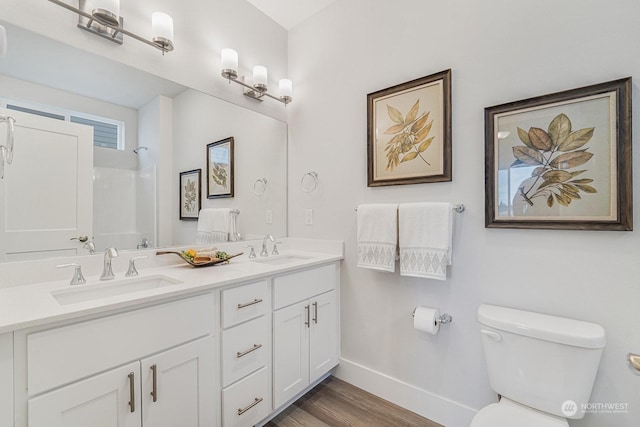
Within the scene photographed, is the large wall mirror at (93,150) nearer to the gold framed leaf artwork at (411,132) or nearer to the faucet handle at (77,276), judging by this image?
the faucet handle at (77,276)

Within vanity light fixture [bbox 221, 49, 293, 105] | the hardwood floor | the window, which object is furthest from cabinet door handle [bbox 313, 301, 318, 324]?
vanity light fixture [bbox 221, 49, 293, 105]

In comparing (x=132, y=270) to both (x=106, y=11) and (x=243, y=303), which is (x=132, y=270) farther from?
(x=106, y=11)

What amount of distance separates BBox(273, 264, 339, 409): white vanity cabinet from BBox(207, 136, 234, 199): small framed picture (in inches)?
30.4

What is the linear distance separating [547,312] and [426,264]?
1.80 ft

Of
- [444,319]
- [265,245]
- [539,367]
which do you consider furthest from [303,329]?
[539,367]

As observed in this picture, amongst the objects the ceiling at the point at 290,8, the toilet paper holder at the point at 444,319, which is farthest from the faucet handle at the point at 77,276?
the ceiling at the point at 290,8

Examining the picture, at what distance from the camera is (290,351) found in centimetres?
163

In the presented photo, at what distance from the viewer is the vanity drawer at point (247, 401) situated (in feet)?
4.28

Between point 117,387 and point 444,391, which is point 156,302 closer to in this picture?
point 117,387

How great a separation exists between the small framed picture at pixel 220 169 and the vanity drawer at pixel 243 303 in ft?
2.47

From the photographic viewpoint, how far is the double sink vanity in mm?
847

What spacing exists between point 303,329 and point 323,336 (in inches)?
9.1

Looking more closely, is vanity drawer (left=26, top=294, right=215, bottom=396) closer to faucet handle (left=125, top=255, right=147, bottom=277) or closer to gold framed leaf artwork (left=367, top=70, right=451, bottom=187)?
faucet handle (left=125, top=255, right=147, bottom=277)

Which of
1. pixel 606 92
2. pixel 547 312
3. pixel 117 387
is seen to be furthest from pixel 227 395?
Answer: pixel 606 92
